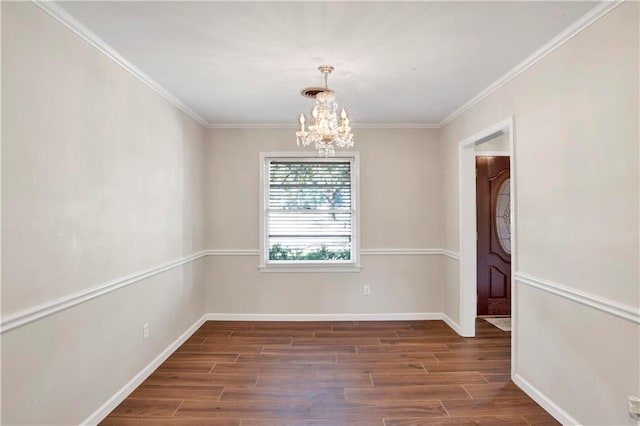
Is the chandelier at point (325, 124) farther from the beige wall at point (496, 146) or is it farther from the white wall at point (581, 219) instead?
the beige wall at point (496, 146)

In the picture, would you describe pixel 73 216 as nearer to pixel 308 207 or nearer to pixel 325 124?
pixel 325 124

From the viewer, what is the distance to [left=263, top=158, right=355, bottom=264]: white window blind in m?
4.39

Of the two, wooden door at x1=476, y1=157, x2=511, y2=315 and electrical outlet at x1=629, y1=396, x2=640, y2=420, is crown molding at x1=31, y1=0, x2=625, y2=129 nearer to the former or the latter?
wooden door at x1=476, y1=157, x2=511, y2=315

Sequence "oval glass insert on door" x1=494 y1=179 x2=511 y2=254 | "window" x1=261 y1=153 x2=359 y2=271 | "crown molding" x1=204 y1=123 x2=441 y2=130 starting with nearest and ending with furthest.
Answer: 1. "crown molding" x1=204 y1=123 x2=441 y2=130
2. "window" x1=261 y1=153 x2=359 y2=271
3. "oval glass insert on door" x1=494 y1=179 x2=511 y2=254

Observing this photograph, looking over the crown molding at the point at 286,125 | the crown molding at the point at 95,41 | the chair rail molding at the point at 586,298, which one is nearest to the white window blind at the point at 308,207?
the crown molding at the point at 286,125

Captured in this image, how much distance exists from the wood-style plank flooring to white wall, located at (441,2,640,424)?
1.36 feet

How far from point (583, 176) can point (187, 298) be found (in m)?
3.61

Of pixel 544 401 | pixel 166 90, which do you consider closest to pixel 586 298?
pixel 544 401

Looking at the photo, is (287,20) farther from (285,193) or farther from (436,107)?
(285,193)

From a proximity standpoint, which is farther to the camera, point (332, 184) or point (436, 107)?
point (332, 184)

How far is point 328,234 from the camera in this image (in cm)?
442

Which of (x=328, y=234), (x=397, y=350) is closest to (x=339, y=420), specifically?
(x=397, y=350)

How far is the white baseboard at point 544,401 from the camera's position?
214 centimetres

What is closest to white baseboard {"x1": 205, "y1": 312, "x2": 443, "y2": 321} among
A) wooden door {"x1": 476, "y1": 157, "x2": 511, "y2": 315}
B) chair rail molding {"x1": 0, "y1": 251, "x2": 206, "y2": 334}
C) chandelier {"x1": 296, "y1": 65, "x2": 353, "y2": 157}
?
wooden door {"x1": 476, "y1": 157, "x2": 511, "y2": 315}
